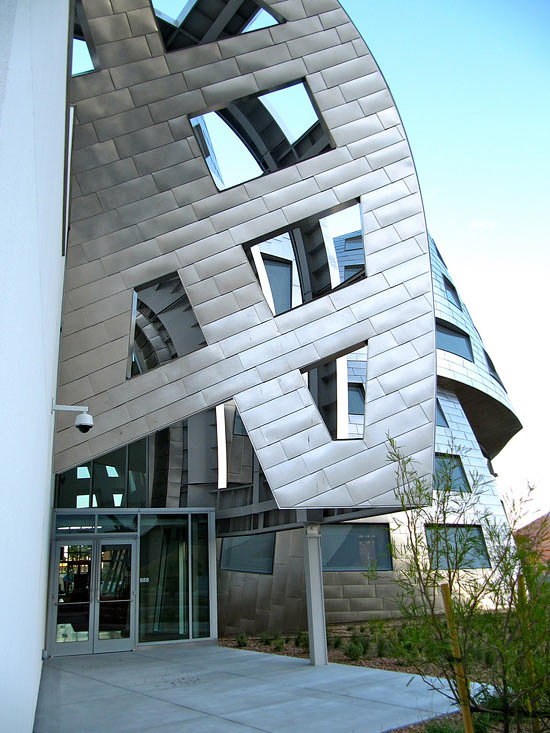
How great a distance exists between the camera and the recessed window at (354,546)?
767 inches

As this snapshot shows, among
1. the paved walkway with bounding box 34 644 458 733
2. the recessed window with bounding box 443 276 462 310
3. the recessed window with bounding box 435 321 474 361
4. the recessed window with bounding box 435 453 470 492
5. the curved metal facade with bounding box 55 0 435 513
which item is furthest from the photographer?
the recessed window with bounding box 443 276 462 310

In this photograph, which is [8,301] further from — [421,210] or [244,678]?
[421,210]

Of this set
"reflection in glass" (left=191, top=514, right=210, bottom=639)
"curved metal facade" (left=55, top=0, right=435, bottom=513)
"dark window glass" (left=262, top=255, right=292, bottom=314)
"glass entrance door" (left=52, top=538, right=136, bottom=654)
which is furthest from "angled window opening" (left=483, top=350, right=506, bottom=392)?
"glass entrance door" (left=52, top=538, right=136, bottom=654)

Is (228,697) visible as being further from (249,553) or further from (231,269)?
(249,553)

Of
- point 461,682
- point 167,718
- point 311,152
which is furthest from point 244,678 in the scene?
point 311,152

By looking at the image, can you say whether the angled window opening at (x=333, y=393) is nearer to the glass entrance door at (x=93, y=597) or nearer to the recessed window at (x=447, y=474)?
the recessed window at (x=447, y=474)

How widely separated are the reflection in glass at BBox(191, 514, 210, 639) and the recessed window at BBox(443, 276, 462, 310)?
16618 mm

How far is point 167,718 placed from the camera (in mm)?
8703

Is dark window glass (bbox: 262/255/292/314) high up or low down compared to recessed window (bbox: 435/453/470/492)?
up

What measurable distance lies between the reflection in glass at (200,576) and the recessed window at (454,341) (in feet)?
45.5

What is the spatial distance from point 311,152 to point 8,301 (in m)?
14.5

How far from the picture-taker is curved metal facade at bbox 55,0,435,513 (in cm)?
1209

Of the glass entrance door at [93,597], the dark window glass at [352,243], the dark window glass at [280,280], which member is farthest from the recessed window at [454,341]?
the glass entrance door at [93,597]

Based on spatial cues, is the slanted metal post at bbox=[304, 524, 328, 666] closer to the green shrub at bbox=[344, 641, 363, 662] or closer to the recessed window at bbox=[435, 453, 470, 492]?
the green shrub at bbox=[344, 641, 363, 662]
